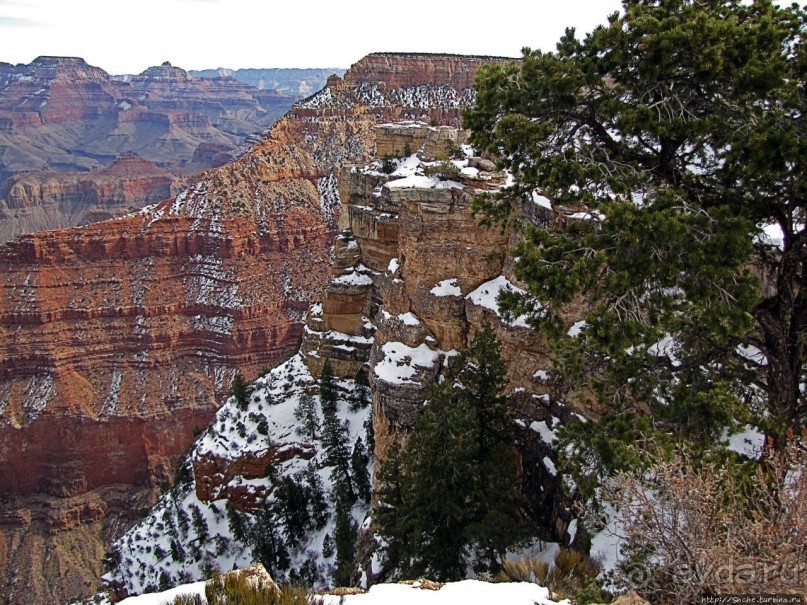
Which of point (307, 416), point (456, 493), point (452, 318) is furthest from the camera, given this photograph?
point (307, 416)

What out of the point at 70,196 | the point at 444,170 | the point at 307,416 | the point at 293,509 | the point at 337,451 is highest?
the point at 444,170

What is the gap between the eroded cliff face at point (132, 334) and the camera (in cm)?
5031

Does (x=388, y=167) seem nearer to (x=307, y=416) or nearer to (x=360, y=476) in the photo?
(x=307, y=416)

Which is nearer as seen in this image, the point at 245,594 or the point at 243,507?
the point at 245,594

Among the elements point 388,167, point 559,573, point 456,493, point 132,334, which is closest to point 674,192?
point 559,573

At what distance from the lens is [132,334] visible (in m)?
60.8

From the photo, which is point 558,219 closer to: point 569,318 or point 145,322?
point 569,318

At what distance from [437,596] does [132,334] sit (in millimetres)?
59036

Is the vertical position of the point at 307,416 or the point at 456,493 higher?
the point at 456,493

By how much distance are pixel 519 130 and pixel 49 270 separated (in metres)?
60.9

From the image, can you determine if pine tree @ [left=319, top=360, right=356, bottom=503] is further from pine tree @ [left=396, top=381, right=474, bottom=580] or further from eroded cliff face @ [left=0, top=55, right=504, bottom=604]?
eroded cliff face @ [left=0, top=55, right=504, bottom=604]

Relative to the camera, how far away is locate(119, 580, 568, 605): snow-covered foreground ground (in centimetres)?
837

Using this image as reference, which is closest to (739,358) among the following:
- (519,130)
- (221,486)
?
(519,130)

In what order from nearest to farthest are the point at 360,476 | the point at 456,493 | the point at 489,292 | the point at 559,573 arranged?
the point at 559,573 → the point at 456,493 → the point at 489,292 → the point at 360,476
